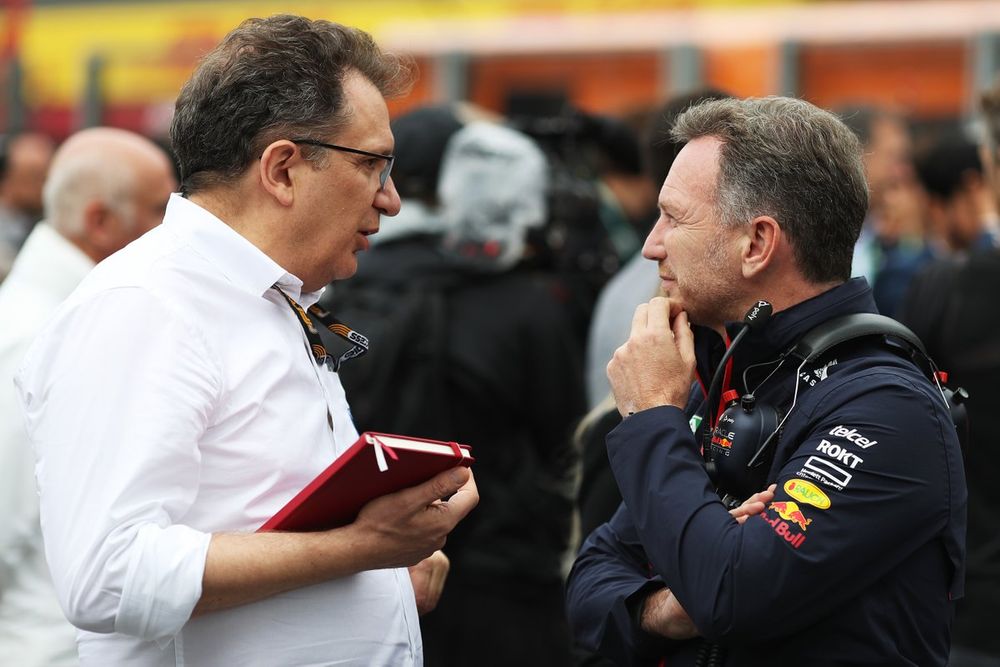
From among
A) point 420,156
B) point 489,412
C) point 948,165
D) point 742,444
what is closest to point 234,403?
point 742,444

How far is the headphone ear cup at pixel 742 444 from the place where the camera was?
7.52 feet

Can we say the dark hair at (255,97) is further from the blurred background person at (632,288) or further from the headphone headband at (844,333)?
the blurred background person at (632,288)

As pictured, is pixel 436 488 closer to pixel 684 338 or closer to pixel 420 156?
pixel 684 338

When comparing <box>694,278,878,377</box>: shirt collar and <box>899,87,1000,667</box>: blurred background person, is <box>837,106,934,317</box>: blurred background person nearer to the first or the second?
<box>899,87,1000,667</box>: blurred background person

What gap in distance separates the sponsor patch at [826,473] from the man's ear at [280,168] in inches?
41.0

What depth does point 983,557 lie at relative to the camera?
12.6 ft

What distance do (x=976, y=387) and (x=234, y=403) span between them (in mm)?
2446

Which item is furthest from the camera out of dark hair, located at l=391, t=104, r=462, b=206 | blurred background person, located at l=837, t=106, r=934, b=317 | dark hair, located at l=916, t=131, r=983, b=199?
blurred background person, located at l=837, t=106, r=934, b=317

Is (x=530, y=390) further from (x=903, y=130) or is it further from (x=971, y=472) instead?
(x=903, y=130)

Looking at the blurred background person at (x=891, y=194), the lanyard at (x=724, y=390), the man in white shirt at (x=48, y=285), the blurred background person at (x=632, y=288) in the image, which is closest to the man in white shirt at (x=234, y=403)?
the man in white shirt at (x=48, y=285)

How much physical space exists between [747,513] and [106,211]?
2593mm

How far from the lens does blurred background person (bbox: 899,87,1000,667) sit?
3816 millimetres

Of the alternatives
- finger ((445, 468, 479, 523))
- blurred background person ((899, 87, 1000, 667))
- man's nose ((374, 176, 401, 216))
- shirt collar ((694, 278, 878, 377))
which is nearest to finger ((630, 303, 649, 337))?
shirt collar ((694, 278, 878, 377))

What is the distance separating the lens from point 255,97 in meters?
2.38
